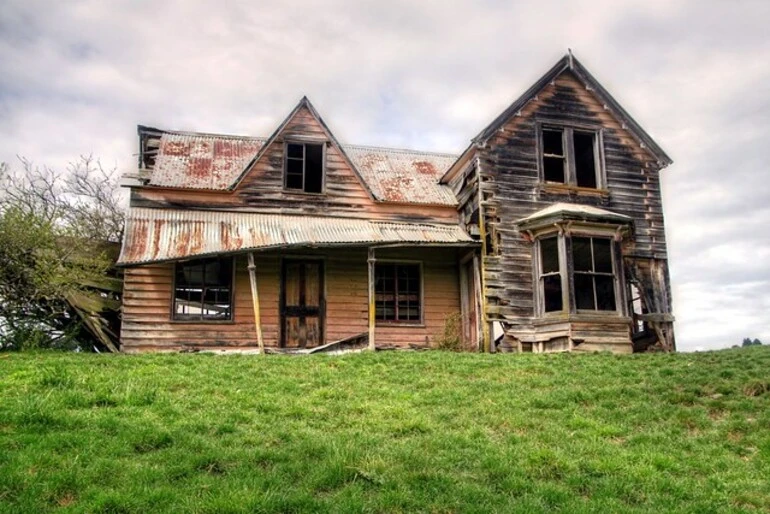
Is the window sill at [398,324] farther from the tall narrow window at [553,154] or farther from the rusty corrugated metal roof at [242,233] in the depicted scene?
the tall narrow window at [553,154]

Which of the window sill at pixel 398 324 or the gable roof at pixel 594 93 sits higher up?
the gable roof at pixel 594 93

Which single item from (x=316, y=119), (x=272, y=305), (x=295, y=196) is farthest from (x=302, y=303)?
(x=316, y=119)

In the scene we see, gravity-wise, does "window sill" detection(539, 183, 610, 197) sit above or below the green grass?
above

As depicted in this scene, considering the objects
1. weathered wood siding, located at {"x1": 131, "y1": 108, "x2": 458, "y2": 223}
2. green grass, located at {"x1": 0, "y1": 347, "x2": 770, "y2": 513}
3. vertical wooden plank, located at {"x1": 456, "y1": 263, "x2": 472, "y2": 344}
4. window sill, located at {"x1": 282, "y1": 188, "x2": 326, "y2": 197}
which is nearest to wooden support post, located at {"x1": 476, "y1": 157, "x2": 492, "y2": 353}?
vertical wooden plank, located at {"x1": 456, "y1": 263, "x2": 472, "y2": 344}

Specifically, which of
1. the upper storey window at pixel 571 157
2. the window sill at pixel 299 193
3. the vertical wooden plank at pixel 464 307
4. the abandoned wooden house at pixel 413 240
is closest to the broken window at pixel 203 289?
the abandoned wooden house at pixel 413 240

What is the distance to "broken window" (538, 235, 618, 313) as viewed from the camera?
58.6 ft

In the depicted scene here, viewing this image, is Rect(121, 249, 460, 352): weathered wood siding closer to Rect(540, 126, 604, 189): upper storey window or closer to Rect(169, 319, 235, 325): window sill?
Rect(169, 319, 235, 325): window sill

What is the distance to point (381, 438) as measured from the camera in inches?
333

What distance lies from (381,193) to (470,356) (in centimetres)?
719

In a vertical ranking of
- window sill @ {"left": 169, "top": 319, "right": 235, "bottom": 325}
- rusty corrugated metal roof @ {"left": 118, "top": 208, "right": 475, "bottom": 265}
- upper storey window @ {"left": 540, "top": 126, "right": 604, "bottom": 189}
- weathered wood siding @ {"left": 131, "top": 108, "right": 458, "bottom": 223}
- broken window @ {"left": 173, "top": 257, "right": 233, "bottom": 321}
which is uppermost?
upper storey window @ {"left": 540, "top": 126, "right": 604, "bottom": 189}

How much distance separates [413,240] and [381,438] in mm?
9812

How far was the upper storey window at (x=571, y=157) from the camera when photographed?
1986cm

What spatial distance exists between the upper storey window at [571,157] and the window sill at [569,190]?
0.17 metres

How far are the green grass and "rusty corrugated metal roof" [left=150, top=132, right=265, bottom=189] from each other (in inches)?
297
